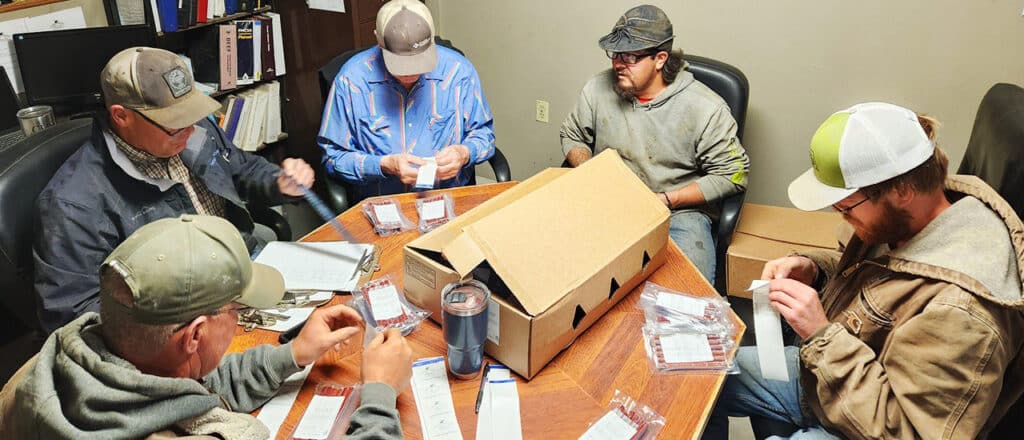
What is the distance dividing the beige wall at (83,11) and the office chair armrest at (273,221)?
137cm

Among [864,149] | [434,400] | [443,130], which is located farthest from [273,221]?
[864,149]

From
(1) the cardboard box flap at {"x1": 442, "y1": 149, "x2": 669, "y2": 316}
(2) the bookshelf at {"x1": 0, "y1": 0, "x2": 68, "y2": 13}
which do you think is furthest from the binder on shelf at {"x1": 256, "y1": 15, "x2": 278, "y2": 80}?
(1) the cardboard box flap at {"x1": 442, "y1": 149, "x2": 669, "y2": 316}

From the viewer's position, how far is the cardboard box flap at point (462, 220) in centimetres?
149

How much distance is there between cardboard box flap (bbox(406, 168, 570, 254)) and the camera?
1.49 meters

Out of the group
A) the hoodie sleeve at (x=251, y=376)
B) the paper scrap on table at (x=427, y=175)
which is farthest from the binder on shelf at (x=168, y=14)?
the hoodie sleeve at (x=251, y=376)

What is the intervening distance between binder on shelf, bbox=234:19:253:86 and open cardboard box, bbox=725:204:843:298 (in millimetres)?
2579

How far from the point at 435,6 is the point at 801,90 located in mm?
2065

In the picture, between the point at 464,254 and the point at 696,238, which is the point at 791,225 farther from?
the point at 464,254

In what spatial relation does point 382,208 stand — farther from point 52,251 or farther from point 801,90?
point 801,90

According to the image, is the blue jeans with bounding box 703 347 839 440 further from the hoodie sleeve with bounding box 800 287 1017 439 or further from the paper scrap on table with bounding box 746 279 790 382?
the hoodie sleeve with bounding box 800 287 1017 439

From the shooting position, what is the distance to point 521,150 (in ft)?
12.5

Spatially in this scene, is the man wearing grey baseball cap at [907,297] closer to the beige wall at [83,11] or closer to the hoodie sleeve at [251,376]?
the hoodie sleeve at [251,376]

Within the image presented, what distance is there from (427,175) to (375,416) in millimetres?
1089

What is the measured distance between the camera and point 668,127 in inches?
96.7
